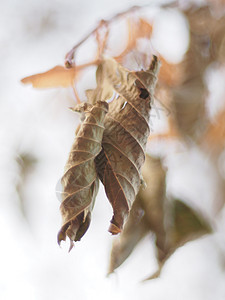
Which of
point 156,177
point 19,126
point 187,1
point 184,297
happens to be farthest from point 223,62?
point 184,297

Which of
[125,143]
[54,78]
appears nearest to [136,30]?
[54,78]

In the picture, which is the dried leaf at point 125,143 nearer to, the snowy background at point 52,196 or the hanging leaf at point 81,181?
the hanging leaf at point 81,181

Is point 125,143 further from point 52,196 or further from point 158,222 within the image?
point 52,196

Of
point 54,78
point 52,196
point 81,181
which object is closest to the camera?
point 81,181

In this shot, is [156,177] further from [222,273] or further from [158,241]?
[222,273]

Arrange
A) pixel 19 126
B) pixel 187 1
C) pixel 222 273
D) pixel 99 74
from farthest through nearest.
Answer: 1. pixel 222 273
2. pixel 19 126
3. pixel 187 1
4. pixel 99 74

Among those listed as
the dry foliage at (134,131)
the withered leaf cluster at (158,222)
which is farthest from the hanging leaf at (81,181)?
the withered leaf cluster at (158,222)
